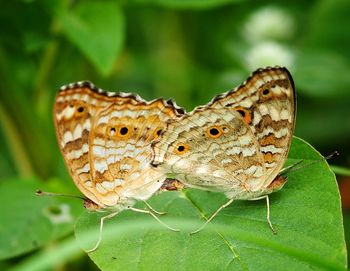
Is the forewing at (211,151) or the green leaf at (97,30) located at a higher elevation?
the green leaf at (97,30)

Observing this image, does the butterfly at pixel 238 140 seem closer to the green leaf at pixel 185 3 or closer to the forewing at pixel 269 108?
the forewing at pixel 269 108

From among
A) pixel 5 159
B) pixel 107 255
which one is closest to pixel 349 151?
pixel 5 159

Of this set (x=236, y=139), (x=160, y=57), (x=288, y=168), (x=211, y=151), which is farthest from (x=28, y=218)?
(x=160, y=57)

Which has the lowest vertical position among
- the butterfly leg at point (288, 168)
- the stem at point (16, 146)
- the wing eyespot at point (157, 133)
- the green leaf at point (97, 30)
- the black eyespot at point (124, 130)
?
the stem at point (16, 146)

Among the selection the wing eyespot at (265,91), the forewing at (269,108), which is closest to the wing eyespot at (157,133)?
the forewing at (269,108)

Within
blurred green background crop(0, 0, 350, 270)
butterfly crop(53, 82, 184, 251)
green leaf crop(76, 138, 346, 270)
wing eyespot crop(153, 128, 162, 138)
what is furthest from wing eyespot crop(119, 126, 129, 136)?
blurred green background crop(0, 0, 350, 270)

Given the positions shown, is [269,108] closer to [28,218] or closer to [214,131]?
[214,131]

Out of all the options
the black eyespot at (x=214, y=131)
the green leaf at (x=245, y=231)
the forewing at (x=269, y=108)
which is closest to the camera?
the green leaf at (x=245, y=231)

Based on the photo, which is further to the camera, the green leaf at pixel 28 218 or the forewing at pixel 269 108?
the green leaf at pixel 28 218
